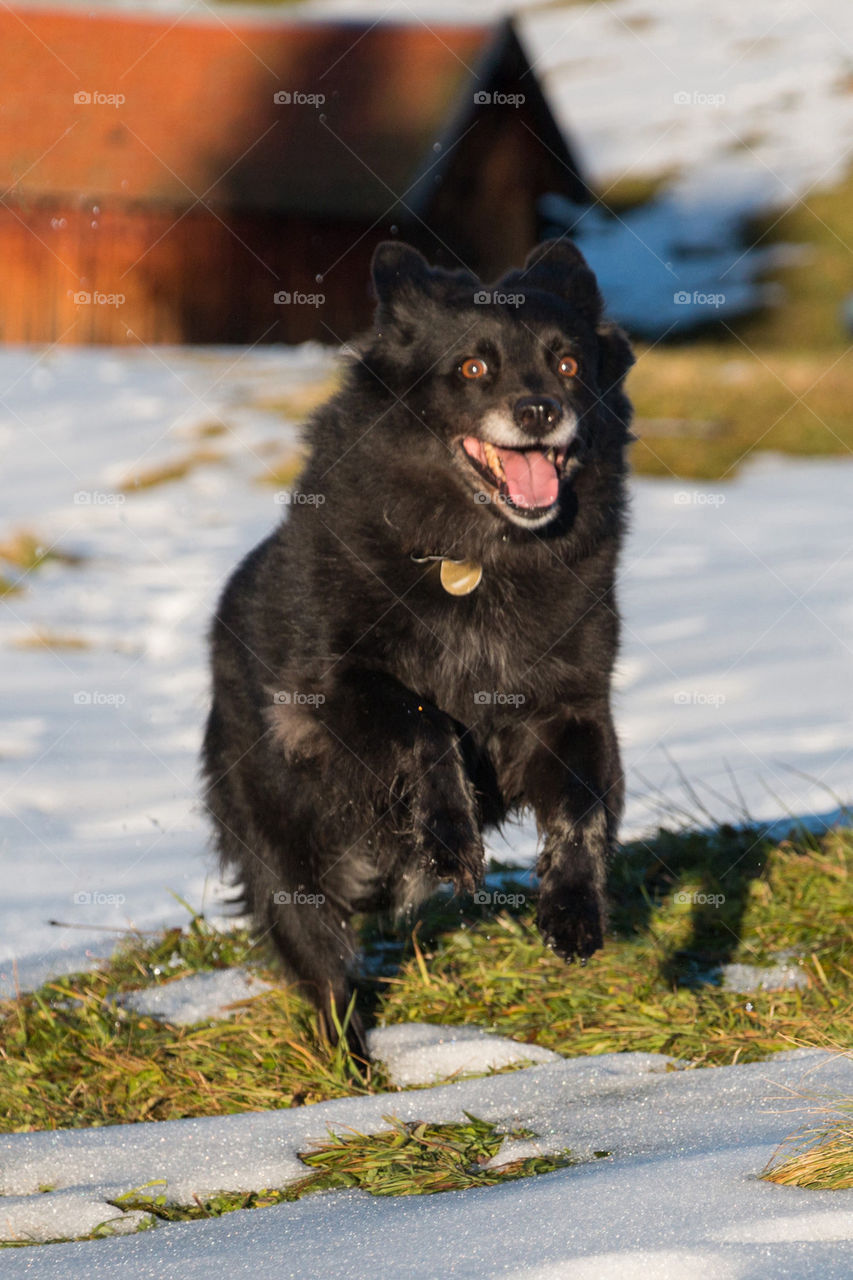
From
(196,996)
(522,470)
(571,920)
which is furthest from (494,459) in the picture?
(196,996)

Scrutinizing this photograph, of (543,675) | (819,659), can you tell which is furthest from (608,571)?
(819,659)

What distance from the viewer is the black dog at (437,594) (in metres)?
4.07

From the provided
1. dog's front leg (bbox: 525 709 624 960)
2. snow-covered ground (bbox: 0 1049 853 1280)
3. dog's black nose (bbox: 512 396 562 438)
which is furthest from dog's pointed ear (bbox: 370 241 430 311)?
snow-covered ground (bbox: 0 1049 853 1280)

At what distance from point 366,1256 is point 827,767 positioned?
4982mm

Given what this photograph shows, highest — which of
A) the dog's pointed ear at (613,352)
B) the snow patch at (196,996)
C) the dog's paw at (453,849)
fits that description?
the dog's pointed ear at (613,352)

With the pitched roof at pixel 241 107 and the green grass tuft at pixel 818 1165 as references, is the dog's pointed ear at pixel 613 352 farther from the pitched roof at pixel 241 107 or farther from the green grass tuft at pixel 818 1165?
the pitched roof at pixel 241 107

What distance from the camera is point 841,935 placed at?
4434 millimetres

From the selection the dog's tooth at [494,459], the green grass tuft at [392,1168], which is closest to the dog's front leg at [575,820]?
the green grass tuft at [392,1168]

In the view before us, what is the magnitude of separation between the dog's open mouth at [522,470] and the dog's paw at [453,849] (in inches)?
36.8

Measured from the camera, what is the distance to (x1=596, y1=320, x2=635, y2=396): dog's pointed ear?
447cm

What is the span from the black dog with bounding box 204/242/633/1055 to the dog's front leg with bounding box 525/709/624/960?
10 millimetres

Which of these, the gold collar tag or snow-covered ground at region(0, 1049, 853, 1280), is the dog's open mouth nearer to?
the gold collar tag

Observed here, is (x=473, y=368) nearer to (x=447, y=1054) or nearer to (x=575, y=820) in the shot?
(x=575, y=820)

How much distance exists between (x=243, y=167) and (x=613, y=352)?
18088mm
